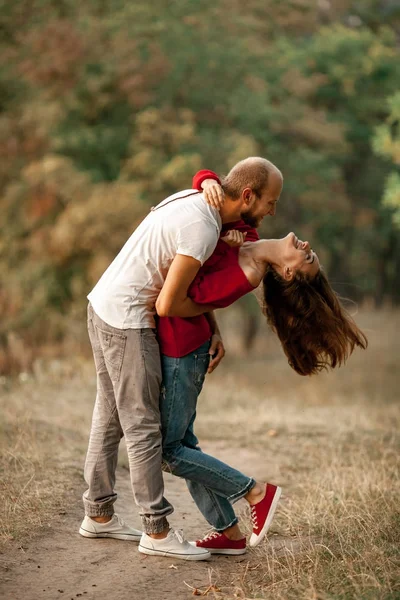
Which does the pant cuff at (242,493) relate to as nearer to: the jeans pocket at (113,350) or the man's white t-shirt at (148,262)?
the jeans pocket at (113,350)

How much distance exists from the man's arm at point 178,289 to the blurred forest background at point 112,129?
37.1 ft

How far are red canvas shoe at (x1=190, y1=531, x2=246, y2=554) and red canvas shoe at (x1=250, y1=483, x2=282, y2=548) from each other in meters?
0.19

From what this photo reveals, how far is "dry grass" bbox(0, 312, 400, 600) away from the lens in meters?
3.83

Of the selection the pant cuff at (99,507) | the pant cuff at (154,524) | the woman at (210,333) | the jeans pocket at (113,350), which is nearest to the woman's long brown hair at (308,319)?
the woman at (210,333)

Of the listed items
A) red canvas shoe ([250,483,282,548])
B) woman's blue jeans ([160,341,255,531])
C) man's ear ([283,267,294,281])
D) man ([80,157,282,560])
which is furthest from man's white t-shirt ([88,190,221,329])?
red canvas shoe ([250,483,282,548])

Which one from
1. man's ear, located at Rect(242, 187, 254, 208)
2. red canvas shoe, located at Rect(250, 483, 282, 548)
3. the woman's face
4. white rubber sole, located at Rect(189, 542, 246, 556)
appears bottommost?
white rubber sole, located at Rect(189, 542, 246, 556)

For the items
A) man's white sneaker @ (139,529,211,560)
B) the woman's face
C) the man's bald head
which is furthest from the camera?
man's white sneaker @ (139,529,211,560)

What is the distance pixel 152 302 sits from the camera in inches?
161

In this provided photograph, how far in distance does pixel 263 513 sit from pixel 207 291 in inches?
47.2

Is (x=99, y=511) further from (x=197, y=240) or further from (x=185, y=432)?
(x=197, y=240)

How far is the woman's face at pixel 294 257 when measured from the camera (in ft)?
13.5

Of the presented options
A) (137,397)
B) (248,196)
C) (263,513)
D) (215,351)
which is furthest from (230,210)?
(263,513)

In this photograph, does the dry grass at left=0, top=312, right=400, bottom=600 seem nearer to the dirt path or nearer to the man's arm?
the dirt path

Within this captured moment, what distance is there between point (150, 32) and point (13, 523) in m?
16.6
